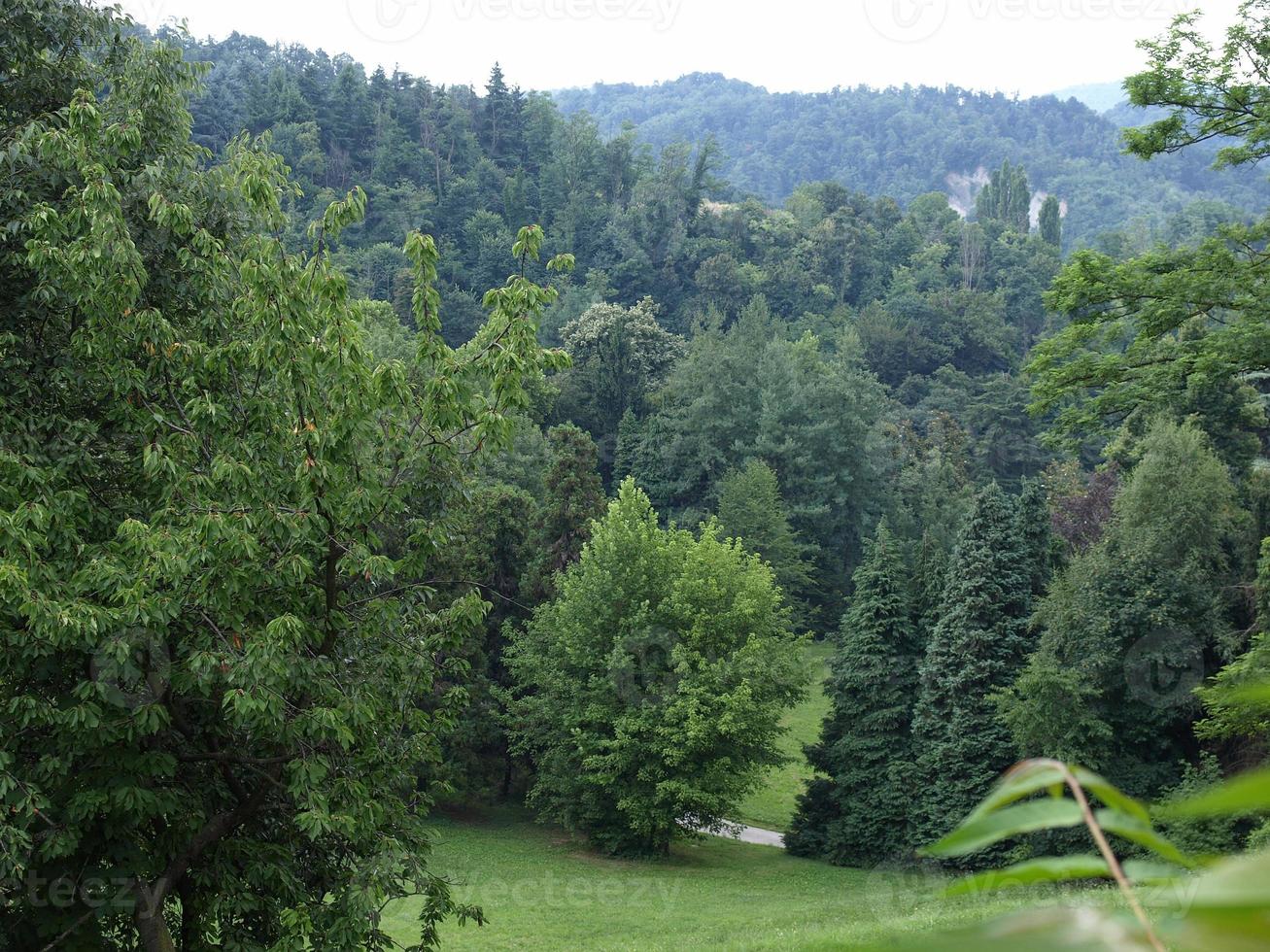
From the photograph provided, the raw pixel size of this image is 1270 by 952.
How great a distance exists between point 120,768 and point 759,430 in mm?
41160

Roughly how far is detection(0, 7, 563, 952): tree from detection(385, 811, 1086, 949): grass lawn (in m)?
5.74

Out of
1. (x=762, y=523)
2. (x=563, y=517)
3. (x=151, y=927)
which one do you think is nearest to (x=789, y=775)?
(x=762, y=523)

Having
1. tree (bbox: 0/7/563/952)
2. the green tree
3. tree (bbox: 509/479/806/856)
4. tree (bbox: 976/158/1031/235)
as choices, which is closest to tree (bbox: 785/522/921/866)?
tree (bbox: 509/479/806/856)

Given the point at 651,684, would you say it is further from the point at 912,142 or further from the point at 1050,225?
the point at 912,142

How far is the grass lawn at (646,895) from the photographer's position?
51.1 ft

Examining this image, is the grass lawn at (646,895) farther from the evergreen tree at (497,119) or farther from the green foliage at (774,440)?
the evergreen tree at (497,119)

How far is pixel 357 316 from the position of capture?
6.83 meters

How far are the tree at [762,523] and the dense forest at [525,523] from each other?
15 cm

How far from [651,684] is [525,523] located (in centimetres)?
702

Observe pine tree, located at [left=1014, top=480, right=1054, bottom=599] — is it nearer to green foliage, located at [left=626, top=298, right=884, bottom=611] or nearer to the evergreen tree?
green foliage, located at [left=626, top=298, right=884, bottom=611]

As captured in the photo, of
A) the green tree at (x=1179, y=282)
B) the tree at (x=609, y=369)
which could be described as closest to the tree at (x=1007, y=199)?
the tree at (x=609, y=369)

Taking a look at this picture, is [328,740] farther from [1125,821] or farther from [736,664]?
[736,664]

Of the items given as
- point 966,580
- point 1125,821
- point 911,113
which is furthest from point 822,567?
point 911,113

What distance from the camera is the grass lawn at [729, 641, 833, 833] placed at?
96.2ft
